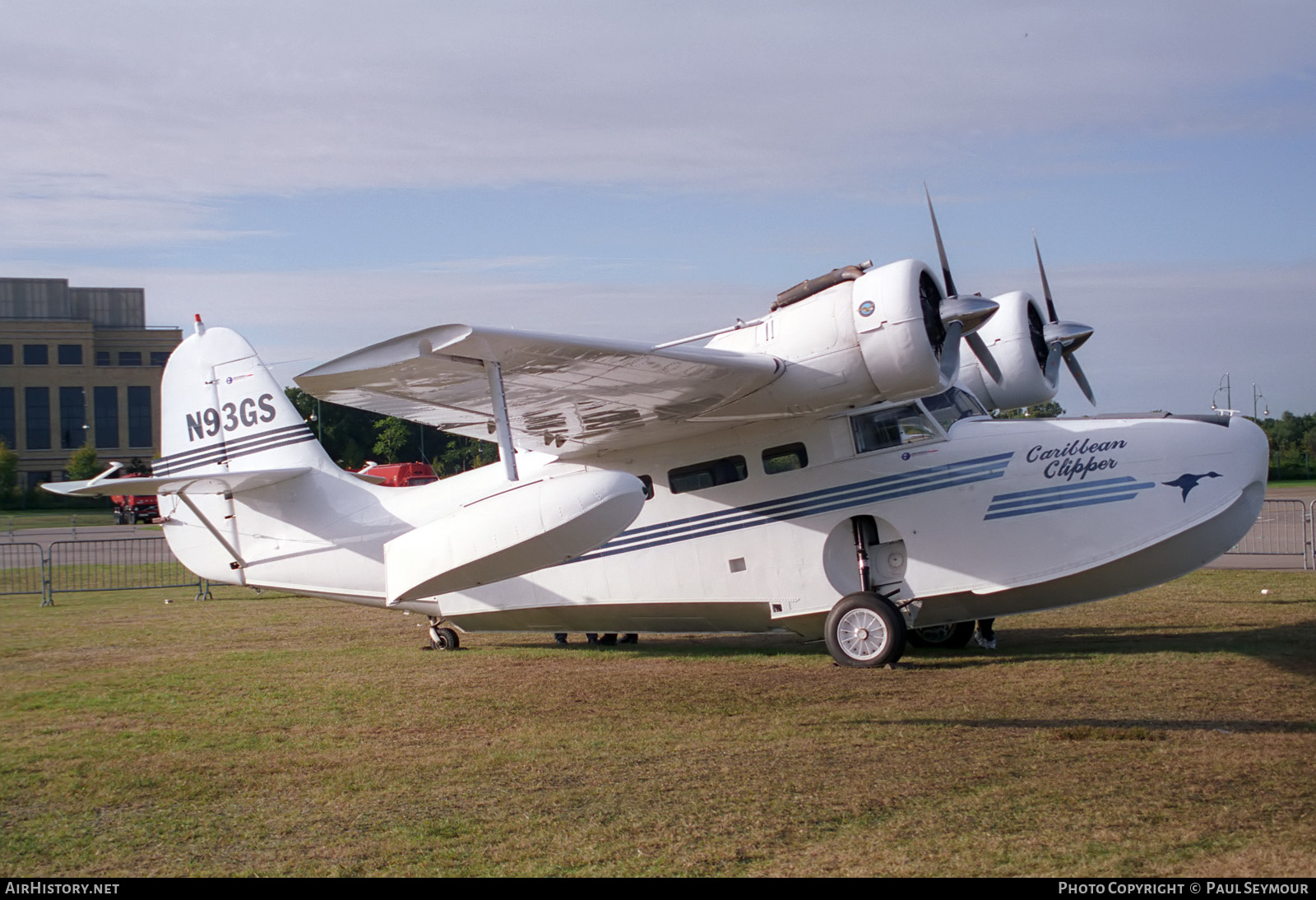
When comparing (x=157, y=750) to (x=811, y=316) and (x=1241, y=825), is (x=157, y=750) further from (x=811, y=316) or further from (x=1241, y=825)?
(x=1241, y=825)

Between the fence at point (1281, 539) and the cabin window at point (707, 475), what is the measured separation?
9504mm

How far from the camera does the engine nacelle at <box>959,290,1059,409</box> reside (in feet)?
38.1

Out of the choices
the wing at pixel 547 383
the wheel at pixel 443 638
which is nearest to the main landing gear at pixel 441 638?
the wheel at pixel 443 638

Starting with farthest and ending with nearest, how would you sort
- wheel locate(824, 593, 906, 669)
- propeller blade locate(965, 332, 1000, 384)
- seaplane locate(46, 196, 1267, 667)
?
propeller blade locate(965, 332, 1000, 384)
wheel locate(824, 593, 906, 669)
seaplane locate(46, 196, 1267, 667)

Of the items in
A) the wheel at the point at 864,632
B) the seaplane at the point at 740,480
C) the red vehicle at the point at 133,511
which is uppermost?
the red vehicle at the point at 133,511

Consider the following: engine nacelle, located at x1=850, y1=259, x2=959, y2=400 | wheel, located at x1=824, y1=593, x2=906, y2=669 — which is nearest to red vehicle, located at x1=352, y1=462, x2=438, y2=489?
wheel, located at x1=824, y1=593, x2=906, y2=669

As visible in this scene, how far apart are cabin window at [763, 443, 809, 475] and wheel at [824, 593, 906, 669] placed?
1.38 metres

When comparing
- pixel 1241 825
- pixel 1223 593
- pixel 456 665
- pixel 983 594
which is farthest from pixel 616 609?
pixel 1223 593

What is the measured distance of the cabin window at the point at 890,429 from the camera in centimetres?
990

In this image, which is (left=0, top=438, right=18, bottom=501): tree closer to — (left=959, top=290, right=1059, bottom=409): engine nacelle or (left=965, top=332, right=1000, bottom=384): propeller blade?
(left=959, top=290, right=1059, bottom=409): engine nacelle

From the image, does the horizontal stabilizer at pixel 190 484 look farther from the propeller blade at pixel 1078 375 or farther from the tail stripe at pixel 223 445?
the propeller blade at pixel 1078 375

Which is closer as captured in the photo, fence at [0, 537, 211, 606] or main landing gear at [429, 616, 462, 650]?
main landing gear at [429, 616, 462, 650]

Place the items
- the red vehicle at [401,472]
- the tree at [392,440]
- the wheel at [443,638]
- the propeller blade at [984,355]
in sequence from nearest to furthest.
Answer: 1. the propeller blade at [984,355]
2. the wheel at [443,638]
3. the red vehicle at [401,472]
4. the tree at [392,440]

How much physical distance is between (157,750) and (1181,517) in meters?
8.38
